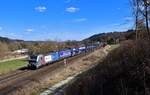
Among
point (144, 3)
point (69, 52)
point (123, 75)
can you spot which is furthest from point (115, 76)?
point (69, 52)

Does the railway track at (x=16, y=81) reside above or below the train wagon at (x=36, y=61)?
below

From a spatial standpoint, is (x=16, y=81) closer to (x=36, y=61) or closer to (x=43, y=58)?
(x=36, y=61)

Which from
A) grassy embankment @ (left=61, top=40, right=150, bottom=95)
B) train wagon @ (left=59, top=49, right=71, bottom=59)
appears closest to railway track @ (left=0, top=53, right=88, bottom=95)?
grassy embankment @ (left=61, top=40, right=150, bottom=95)

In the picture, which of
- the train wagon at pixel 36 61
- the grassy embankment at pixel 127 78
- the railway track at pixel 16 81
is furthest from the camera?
the train wagon at pixel 36 61

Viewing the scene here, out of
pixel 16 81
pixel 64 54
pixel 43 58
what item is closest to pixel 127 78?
pixel 16 81

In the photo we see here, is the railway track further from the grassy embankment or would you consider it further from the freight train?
the grassy embankment

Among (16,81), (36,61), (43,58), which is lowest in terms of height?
(16,81)

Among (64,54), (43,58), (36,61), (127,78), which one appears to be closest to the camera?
(127,78)

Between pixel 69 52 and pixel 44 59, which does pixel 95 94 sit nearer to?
pixel 44 59

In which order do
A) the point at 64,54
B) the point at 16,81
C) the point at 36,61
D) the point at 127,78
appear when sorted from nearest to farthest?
the point at 127,78
the point at 16,81
the point at 36,61
the point at 64,54

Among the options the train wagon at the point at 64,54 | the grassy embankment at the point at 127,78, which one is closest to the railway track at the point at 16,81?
the grassy embankment at the point at 127,78

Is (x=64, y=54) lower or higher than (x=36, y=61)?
higher

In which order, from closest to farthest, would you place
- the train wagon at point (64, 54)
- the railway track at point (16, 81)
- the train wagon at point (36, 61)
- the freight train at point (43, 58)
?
the railway track at point (16, 81) < the train wagon at point (36, 61) < the freight train at point (43, 58) < the train wagon at point (64, 54)

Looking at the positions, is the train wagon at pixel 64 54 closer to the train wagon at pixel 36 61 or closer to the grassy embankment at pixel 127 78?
the train wagon at pixel 36 61
